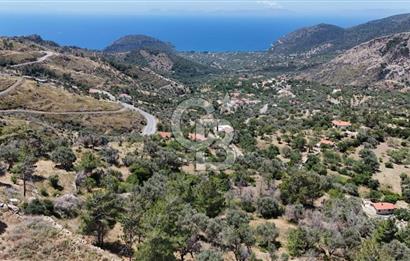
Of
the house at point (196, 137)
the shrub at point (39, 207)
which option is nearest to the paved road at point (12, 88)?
the house at point (196, 137)

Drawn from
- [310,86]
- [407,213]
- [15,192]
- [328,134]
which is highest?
[15,192]

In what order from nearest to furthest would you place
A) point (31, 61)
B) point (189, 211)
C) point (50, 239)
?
1. point (50, 239)
2. point (189, 211)
3. point (31, 61)

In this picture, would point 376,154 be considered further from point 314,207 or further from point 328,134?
point 314,207

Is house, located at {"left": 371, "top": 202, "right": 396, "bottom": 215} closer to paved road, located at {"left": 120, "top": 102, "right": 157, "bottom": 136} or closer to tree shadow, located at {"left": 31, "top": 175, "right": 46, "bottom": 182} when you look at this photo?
tree shadow, located at {"left": 31, "top": 175, "right": 46, "bottom": 182}

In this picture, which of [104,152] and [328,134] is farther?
[328,134]

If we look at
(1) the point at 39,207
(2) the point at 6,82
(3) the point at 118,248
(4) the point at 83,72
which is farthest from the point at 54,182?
(4) the point at 83,72

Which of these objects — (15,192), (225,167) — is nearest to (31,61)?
(225,167)
